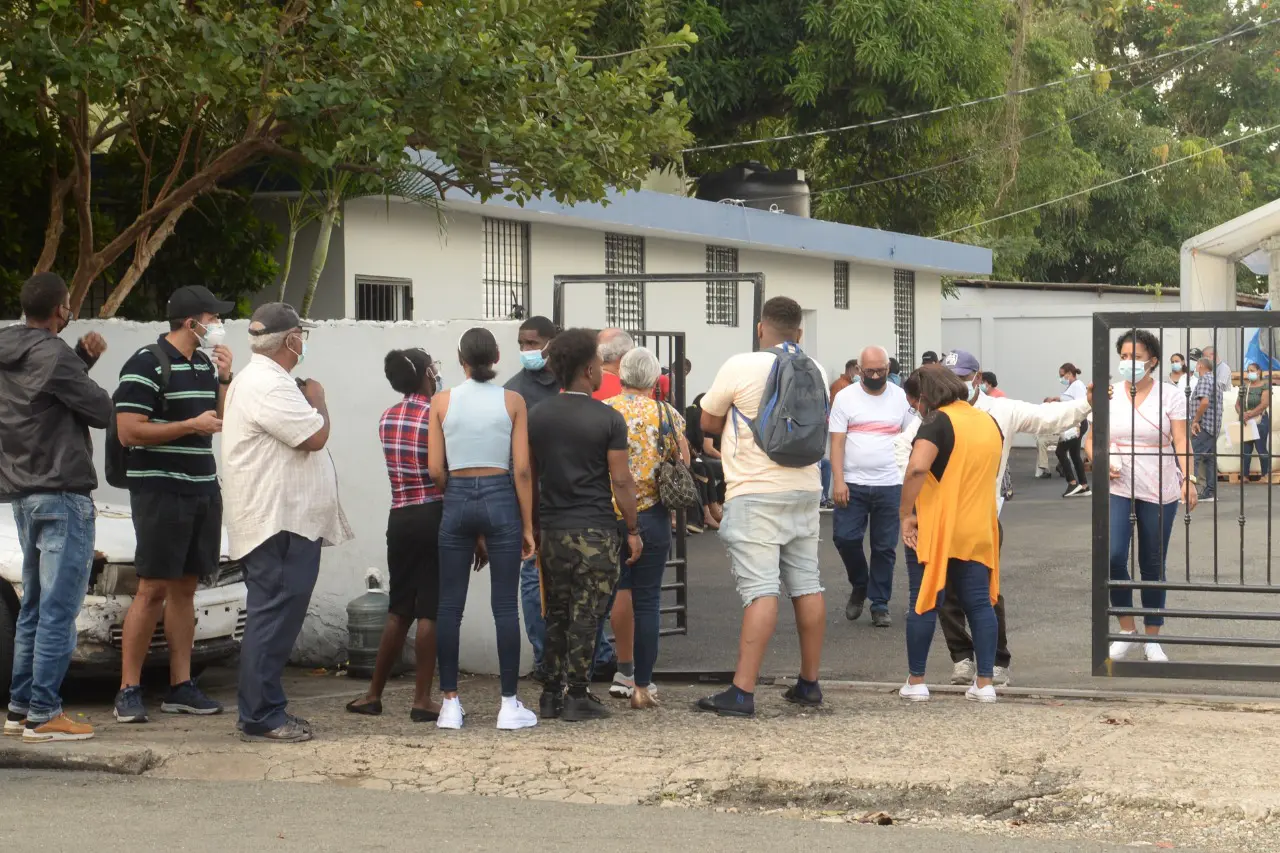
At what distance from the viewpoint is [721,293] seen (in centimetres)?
2139

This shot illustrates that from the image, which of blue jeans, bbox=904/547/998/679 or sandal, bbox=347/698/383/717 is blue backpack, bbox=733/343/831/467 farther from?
sandal, bbox=347/698/383/717

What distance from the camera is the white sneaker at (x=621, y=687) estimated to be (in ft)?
26.9

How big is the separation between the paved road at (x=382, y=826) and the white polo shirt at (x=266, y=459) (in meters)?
1.20

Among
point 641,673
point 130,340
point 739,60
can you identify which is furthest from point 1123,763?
point 739,60

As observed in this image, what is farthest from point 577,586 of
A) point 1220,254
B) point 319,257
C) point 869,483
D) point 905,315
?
point 905,315

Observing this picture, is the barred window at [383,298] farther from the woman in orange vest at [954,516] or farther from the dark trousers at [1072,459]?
the dark trousers at [1072,459]

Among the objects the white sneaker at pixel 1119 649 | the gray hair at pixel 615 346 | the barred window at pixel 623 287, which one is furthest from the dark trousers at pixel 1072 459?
the gray hair at pixel 615 346

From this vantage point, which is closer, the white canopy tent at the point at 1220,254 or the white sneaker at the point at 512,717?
the white sneaker at the point at 512,717

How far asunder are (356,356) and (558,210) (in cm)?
782

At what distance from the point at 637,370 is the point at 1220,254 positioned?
18664 mm

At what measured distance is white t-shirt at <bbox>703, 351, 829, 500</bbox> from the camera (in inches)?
303

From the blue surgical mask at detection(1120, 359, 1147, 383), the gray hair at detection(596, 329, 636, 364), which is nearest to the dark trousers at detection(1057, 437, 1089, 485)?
the blue surgical mask at detection(1120, 359, 1147, 383)

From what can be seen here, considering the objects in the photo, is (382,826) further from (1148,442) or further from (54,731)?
(1148,442)

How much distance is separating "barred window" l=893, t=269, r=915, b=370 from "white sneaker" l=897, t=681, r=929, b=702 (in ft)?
61.6
